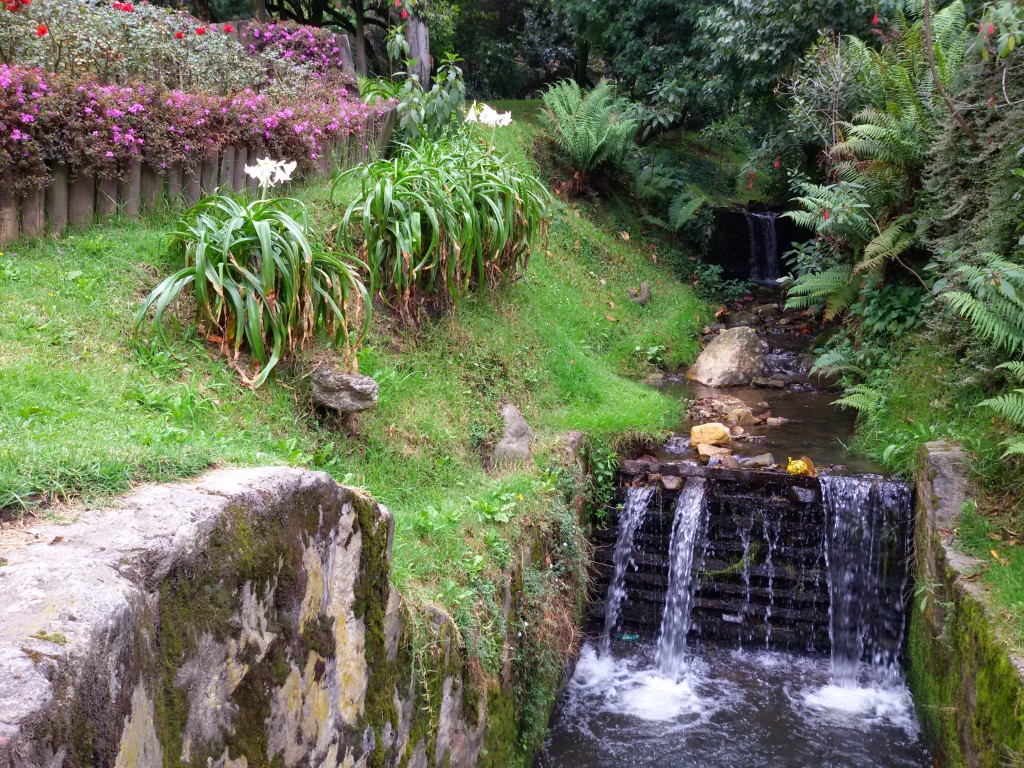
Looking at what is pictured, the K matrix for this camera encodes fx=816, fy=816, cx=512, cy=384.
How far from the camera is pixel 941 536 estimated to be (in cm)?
526

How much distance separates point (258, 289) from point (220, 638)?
8.46ft

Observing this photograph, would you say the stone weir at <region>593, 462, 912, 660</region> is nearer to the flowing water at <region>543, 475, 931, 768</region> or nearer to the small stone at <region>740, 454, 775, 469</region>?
the flowing water at <region>543, 475, 931, 768</region>

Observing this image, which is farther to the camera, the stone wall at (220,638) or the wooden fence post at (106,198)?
the wooden fence post at (106,198)

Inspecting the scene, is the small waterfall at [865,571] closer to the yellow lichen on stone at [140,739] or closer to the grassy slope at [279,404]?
the grassy slope at [279,404]

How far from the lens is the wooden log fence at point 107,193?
4.98 metres

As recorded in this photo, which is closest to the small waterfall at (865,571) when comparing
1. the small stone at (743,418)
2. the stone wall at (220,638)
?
the small stone at (743,418)

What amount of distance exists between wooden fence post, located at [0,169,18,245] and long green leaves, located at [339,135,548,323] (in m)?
2.01

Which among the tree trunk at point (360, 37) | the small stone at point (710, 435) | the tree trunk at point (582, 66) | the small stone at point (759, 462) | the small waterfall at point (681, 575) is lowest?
the small waterfall at point (681, 575)

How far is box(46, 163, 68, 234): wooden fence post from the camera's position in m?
5.13

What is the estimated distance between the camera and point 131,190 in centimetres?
566

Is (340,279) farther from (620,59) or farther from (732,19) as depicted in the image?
(620,59)

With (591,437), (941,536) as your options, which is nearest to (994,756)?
(941,536)

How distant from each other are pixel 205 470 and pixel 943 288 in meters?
6.12

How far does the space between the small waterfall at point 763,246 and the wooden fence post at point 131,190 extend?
30.0ft
